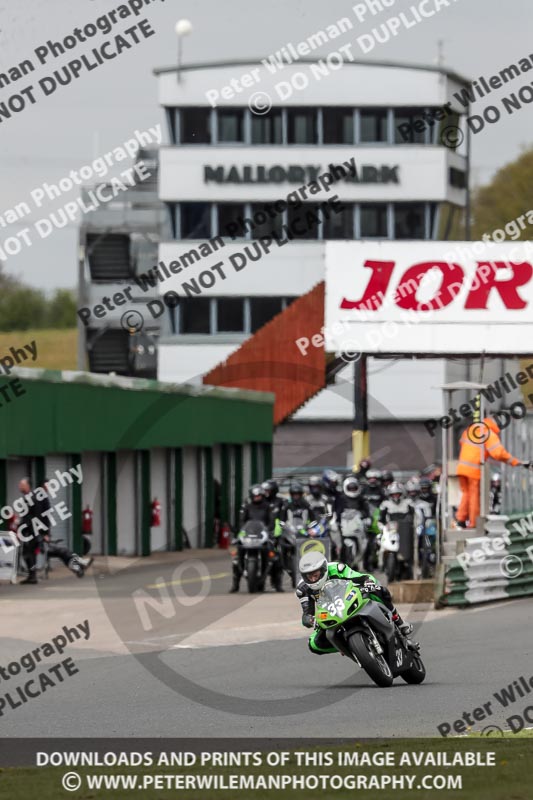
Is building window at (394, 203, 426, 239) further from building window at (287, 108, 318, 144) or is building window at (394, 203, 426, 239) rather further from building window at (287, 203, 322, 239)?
building window at (287, 108, 318, 144)

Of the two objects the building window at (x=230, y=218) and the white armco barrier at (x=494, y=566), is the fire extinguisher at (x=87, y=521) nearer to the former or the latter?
the white armco barrier at (x=494, y=566)

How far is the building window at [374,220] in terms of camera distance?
71.0m

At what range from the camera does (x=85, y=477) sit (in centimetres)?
3192

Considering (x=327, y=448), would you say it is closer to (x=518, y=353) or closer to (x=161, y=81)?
(x=161, y=81)

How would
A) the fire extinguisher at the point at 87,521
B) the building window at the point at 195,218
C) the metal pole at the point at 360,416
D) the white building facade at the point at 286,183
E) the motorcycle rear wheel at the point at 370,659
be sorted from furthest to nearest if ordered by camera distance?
the building window at the point at 195,218, the white building facade at the point at 286,183, the metal pole at the point at 360,416, the fire extinguisher at the point at 87,521, the motorcycle rear wheel at the point at 370,659

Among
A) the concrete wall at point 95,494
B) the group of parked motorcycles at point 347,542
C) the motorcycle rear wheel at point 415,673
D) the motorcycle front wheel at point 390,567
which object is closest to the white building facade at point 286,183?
the concrete wall at point 95,494

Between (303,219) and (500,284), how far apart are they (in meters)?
40.5

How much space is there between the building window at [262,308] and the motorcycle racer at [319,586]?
56912mm

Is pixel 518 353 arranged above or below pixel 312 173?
below

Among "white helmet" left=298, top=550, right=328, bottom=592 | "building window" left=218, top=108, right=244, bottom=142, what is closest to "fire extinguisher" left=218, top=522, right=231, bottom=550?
"white helmet" left=298, top=550, right=328, bottom=592

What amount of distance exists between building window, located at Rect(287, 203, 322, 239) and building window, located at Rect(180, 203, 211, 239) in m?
3.38
